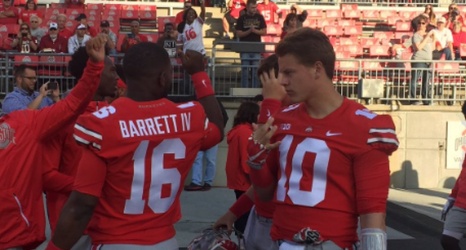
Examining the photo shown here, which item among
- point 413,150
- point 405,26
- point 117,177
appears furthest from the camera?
point 405,26

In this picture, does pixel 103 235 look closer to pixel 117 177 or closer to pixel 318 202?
pixel 117 177

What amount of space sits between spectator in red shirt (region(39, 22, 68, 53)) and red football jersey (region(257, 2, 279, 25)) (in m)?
6.10

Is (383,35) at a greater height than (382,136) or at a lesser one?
greater

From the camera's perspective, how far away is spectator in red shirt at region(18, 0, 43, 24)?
62.5ft

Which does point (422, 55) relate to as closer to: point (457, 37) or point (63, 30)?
point (457, 37)

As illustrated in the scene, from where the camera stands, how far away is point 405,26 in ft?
70.4

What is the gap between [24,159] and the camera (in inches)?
172

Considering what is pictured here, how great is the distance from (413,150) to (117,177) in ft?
39.7

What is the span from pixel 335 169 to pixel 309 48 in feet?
1.76

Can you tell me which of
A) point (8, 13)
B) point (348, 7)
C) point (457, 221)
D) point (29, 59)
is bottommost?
point (457, 221)

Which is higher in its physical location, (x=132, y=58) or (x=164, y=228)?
(x=132, y=58)

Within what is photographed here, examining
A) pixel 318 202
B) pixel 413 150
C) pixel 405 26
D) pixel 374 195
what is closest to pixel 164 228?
pixel 318 202

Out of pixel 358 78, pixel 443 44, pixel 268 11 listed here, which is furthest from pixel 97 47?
pixel 268 11

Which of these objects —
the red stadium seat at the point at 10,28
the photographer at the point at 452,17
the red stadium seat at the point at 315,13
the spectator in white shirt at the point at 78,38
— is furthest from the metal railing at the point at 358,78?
the red stadium seat at the point at 315,13
